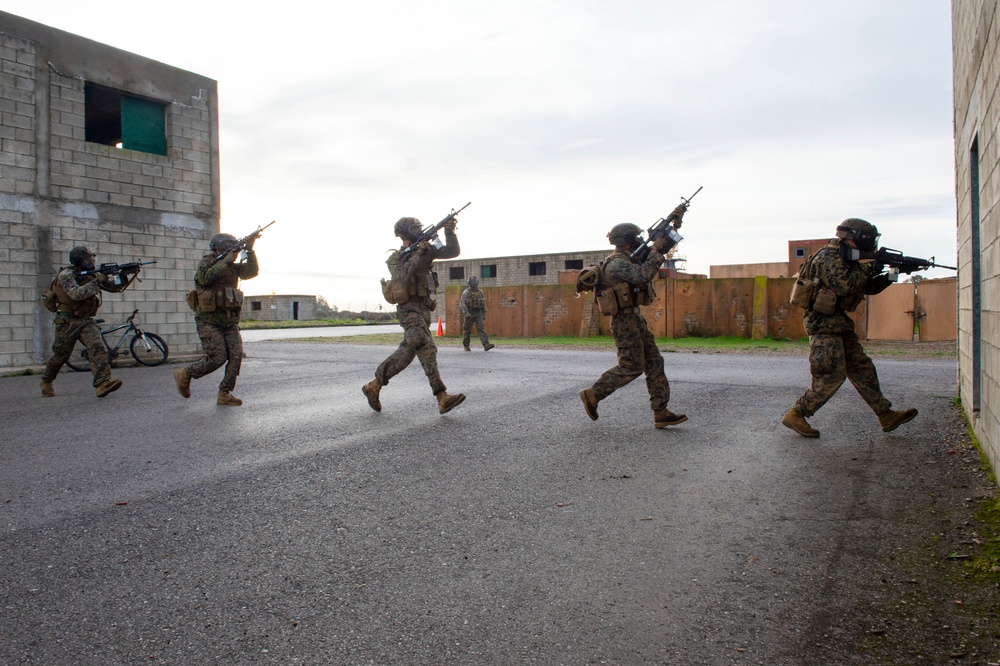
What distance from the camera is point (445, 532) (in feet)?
10.2

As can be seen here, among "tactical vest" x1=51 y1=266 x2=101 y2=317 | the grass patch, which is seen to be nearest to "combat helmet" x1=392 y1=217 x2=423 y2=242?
"tactical vest" x1=51 y1=266 x2=101 y2=317

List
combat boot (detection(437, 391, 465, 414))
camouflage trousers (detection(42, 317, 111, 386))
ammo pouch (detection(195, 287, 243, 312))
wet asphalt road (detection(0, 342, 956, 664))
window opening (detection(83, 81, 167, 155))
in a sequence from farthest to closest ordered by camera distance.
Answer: window opening (detection(83, 81, 167, 155)) → camouflage trousers (detection(42, 317, 111, 386)) → ammo pouch (detection(195, 287, 243, 312)) → combat boot (detection(437, 391, 465, 414)) → wet asphalt road (detection(0, 342, 956, 664))

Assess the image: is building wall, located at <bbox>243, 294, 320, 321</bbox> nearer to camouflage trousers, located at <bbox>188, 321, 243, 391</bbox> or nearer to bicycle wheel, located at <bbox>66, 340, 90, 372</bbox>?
bicycle wheel, located at <bbox>66, 340, 90, 372</bbox>

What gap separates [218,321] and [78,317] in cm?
220

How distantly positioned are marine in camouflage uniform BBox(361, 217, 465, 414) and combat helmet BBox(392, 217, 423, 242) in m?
0.01

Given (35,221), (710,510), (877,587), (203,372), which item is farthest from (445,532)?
(35,221)

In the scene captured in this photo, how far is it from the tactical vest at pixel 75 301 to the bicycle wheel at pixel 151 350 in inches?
164

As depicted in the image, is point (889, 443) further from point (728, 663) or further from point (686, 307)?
point (686, 307)

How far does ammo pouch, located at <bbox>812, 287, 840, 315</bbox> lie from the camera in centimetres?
491

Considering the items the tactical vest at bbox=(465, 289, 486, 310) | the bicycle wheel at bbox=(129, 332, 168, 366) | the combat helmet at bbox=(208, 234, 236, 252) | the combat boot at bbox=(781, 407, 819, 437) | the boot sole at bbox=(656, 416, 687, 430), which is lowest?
the boot sole at bbox=(656, 416, 687, 430)

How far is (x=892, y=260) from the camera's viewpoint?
5.08 metres

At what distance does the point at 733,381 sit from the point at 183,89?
12359mm

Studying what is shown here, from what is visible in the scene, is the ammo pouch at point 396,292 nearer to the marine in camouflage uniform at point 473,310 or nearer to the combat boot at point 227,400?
the combat boot at point 227,400

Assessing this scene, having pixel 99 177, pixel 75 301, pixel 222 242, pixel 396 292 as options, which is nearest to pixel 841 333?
pixel 396 292
